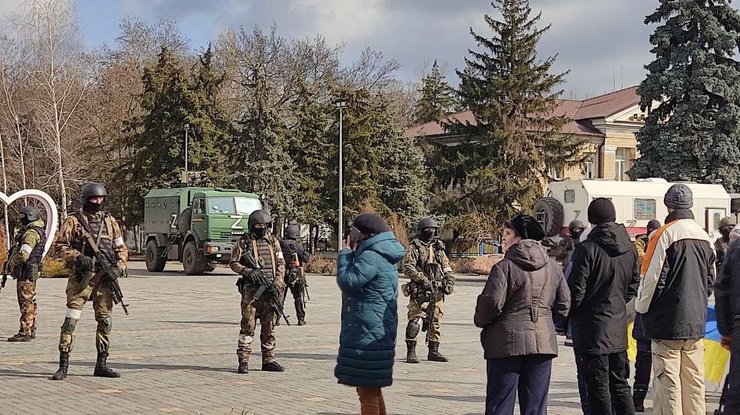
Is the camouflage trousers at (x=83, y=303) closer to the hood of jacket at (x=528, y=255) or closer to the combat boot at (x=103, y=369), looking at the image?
the combat boot at (x=103, y=369)

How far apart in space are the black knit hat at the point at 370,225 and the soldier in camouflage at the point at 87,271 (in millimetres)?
4313

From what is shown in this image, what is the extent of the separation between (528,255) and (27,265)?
30.9ft

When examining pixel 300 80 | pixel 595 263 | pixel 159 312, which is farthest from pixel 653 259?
pixel 300 80

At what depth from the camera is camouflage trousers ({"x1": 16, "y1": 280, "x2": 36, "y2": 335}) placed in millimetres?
14297

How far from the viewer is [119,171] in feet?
185

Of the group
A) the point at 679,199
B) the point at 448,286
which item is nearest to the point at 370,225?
the point at 679,199

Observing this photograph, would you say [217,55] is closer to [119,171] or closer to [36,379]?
[119,171]

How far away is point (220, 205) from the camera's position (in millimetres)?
34594

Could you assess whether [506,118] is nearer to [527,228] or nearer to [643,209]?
[643,209]

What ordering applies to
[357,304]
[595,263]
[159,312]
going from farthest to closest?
[159,312] → [595,263] → [357,304]

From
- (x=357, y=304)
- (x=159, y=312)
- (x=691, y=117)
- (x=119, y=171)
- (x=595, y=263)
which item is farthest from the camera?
(x=119, y=171)

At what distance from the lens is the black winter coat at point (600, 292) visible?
7.64 metres

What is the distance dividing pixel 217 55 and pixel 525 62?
24.2m

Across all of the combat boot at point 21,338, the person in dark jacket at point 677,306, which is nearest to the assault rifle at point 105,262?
the combat boot at point 21,338
